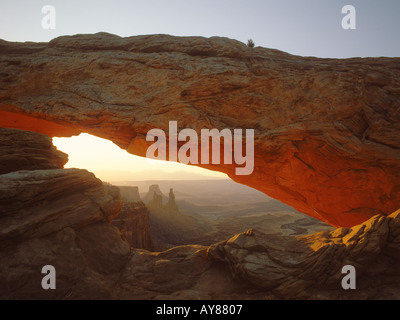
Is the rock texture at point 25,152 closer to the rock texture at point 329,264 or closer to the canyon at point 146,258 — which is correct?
the canyon at point 146,258

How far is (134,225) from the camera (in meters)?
35.0

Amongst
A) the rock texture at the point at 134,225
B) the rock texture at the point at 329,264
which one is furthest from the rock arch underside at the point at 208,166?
the rock texture at the point at 134,225

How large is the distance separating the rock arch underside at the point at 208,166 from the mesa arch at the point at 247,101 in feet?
0.29

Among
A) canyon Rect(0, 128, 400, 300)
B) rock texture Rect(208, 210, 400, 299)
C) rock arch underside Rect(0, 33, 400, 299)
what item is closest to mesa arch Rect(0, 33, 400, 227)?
rock arch underside Rect(0, 33, 400, 299)

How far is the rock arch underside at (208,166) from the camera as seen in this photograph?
396 inches

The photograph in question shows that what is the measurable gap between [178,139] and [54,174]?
7.77m

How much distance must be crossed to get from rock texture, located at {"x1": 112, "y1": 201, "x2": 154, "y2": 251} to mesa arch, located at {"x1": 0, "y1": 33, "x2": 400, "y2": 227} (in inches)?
829

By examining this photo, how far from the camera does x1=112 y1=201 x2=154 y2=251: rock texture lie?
109ft

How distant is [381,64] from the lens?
610 inches

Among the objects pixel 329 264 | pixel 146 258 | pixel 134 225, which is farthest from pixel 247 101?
pixel 134 225

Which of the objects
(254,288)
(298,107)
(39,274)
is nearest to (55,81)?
(39,274)

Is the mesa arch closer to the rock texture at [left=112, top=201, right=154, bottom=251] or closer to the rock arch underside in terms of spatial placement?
the rock arch underside

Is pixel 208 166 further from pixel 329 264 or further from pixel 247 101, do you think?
pixel 329 264
